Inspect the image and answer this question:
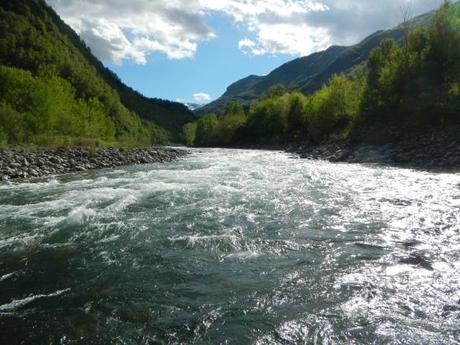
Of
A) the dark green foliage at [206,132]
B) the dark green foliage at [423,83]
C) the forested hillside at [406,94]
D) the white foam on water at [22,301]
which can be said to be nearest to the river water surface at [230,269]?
the white foam on water at [22,301]

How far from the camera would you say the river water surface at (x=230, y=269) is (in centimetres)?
624

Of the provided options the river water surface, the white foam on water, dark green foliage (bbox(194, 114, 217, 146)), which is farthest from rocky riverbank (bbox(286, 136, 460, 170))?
dark green foliage (bbox(194, 114, 217, 146))

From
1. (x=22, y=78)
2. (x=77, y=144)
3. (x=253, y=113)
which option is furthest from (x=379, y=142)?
(x=253, y=113)

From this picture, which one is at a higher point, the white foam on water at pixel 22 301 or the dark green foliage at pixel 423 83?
the dark green foliage at pixel 423 83

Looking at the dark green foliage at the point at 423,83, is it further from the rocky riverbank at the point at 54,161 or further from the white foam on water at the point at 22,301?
the white foam on water at the point at 22,301

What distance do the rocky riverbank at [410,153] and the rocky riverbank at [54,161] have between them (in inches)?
821

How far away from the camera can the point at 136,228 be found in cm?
1237

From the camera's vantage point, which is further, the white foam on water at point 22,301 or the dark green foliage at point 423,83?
the dark green foliage at point 423,83

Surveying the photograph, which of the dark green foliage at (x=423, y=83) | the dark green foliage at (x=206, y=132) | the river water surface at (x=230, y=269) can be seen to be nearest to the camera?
the river water surface at (x=230, y=269)

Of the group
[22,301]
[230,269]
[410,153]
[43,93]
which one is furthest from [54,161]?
[410,153]

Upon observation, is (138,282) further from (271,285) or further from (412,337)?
(412,337)

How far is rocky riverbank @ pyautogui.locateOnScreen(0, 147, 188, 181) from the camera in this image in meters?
26.6

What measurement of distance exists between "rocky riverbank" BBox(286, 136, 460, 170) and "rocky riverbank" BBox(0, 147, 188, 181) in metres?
20.8

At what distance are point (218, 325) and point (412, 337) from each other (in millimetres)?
3063
